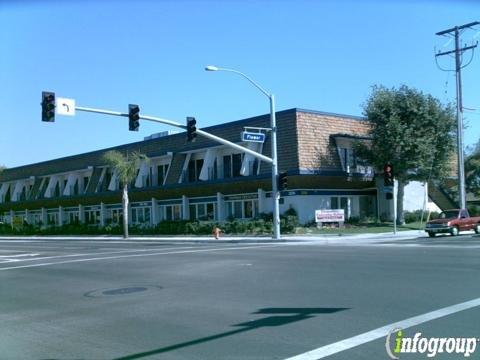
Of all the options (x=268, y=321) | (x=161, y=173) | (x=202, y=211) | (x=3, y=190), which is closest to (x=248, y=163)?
(x=202, y=211)

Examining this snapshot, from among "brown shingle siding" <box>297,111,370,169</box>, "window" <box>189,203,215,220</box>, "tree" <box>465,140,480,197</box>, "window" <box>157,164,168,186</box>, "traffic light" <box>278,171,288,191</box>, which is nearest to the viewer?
"traffic light" <box>278,171,288,191</box>

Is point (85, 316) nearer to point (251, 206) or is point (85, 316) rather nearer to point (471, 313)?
point (471, 313)

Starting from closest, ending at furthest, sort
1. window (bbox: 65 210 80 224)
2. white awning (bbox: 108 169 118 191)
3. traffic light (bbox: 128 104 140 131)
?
traffic light (bbox: 128 104 140 131)
white awning (bbox: 108 169 118 191)
window (bbox: 65 210 80 224)

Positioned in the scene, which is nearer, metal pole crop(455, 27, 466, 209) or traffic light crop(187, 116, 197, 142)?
traffic light crop(187, 116, 197, 142)

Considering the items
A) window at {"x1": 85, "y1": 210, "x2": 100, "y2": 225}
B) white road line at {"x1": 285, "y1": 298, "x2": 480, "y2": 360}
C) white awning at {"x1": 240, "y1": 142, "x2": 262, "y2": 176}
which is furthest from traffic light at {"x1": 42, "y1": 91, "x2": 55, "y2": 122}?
window at {"x1": 85, "y1": 210, "x2": 100, "y2": 225}

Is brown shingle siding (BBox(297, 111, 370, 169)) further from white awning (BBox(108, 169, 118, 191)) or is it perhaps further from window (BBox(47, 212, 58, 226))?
window (BBox(47, 212, 58, 226))

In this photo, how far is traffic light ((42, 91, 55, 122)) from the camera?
2156 cm

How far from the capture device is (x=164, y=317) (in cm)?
1026

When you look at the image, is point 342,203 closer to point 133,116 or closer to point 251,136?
point 251,136

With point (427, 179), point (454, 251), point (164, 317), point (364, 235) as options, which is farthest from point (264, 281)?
point (427, 179)

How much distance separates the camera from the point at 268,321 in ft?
31.1

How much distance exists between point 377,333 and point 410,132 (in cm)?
3371

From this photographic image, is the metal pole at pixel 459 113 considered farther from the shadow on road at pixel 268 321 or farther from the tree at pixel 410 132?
the shadow on road at pixel 268 321

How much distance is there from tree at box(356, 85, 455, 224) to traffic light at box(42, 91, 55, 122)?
2507cm
